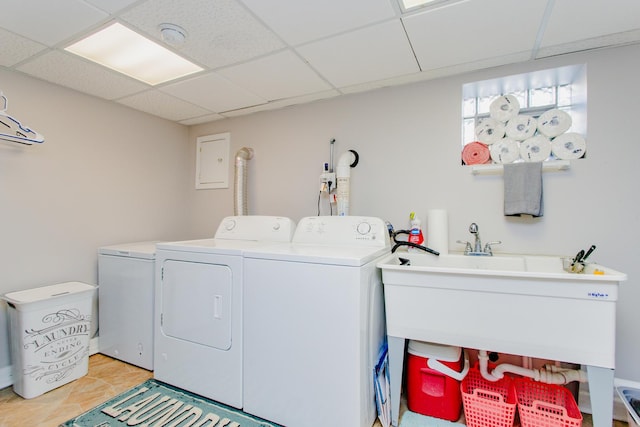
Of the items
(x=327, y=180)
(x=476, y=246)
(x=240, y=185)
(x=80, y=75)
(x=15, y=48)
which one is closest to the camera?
(x=15, y=48)

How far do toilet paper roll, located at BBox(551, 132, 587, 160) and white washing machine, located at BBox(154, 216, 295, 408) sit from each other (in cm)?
210

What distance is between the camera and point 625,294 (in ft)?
5.98

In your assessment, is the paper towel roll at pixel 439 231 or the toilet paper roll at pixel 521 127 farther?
the paper towel roll at pixel 439 231

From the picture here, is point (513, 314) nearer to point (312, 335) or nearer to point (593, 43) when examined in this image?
point (312, 335)

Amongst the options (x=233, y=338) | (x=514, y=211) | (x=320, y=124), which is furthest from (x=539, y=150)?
(x=233, y=338)

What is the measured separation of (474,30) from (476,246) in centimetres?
134

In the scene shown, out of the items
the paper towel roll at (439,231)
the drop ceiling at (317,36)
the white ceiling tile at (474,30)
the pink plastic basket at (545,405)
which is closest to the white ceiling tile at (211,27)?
the drop ceiling at (317,36)

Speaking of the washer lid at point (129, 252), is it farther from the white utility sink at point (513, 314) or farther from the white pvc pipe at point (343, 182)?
the white utility sink at point (513, 314)

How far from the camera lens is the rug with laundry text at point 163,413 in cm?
174

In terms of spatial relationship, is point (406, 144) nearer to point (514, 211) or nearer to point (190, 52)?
point (514, 211)

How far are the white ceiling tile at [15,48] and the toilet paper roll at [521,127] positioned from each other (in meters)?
3.09

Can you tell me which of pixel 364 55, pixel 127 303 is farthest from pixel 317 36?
pixel 127 303

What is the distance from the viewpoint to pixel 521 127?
211 cm

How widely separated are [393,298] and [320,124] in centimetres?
171
